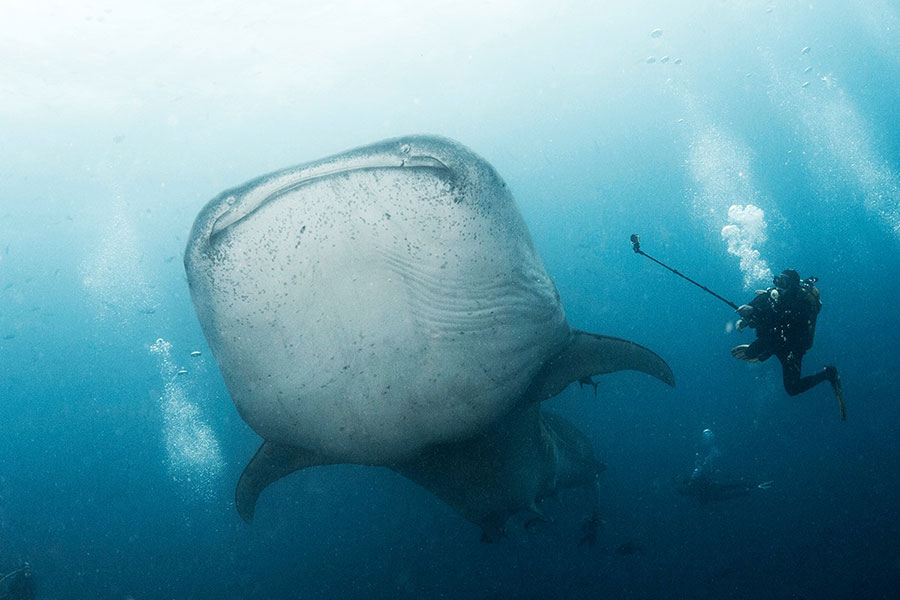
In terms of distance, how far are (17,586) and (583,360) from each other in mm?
17868

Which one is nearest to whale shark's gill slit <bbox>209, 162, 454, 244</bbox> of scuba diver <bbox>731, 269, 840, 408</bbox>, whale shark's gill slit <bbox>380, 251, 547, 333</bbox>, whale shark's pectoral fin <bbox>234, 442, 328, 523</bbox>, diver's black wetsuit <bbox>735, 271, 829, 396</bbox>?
whale shark's gill slit <bbox>380, 251, 547, 333</bbox>

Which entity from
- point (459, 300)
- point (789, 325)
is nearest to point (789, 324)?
point (789, 325)

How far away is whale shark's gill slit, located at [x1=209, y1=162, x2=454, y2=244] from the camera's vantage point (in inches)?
68.4

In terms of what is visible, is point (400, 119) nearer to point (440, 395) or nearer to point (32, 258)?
point (32, 258)

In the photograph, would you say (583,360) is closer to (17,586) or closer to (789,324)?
(789,324)

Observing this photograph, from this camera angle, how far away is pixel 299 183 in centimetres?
174

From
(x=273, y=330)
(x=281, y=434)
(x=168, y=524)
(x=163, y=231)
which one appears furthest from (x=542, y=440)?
(x=168, y=524)

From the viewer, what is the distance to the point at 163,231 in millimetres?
44031

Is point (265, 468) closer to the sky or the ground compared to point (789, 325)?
closer to the ground

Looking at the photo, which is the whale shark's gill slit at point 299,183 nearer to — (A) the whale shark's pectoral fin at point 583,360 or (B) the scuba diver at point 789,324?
(A) the whale shark's pectoral fin at point 583,360

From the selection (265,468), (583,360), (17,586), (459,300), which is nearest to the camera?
(459,300)

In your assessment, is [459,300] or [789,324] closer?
[459,300]

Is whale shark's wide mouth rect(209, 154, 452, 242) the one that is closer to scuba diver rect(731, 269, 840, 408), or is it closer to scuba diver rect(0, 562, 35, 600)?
scuba diver rect(731, 269, 840, 408)

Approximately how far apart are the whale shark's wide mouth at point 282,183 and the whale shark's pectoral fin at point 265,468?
2.12 m
